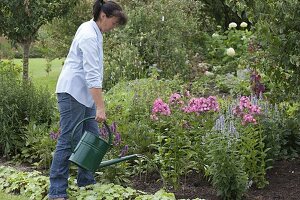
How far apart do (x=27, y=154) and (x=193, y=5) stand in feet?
28.3

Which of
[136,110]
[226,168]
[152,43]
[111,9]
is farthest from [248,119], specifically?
[152,43]

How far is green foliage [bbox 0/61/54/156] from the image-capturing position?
7.27 m

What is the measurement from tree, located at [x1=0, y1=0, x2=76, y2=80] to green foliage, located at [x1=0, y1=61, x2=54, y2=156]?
1.81 m

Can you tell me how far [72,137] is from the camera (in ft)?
17.5

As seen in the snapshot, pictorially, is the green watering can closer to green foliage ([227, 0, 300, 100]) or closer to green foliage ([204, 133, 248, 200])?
green foliage ([204, 133, 248, 200])

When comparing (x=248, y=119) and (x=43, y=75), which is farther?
(x=43, y=75)

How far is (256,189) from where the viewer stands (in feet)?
19.2

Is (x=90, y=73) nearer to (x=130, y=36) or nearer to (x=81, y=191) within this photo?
(x=81, y=191)

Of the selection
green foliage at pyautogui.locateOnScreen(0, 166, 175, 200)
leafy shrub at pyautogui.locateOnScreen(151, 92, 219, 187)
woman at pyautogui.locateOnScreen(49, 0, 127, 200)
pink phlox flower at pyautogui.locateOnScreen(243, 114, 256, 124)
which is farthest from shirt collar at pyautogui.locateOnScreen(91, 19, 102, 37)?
pink phlox flower at pyautogui.locateOnScreen(243, 114, 256, 124)

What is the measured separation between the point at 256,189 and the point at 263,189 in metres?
0.06

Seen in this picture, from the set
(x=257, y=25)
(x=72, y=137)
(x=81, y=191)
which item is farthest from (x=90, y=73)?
(x=257, y=25)

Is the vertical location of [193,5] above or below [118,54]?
above

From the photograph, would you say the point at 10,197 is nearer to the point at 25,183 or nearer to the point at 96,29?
the point at 25,183

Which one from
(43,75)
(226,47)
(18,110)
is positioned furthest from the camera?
(43,75)
